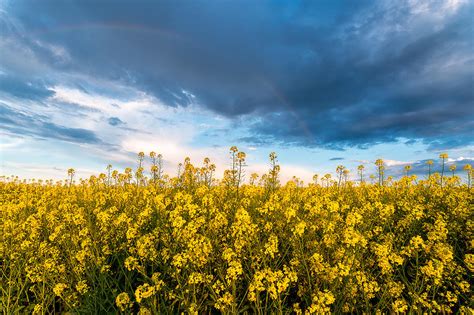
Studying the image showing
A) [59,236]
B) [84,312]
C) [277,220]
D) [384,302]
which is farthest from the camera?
[59,236]

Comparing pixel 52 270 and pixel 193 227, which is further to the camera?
pixel 52 270

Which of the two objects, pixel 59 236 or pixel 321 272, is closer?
pixel 321 272

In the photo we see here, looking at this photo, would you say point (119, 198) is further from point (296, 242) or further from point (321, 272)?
point (321, 272)

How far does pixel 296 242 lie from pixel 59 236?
4.84 m

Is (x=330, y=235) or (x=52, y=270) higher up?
(x=330, y=235)

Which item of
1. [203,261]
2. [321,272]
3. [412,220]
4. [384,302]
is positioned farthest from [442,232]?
[203,261]

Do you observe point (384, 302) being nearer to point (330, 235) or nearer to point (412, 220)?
point (330, 235)

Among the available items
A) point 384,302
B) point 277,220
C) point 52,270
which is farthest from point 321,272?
point 52,270

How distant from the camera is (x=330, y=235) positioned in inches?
187

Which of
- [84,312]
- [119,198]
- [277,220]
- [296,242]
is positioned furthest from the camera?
[119,198]

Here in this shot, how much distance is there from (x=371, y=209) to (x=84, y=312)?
5.35m

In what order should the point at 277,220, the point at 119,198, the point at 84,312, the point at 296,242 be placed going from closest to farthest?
the point at 84,312 → the point at 296,242 → the point at 277,220 → the point at 119,198

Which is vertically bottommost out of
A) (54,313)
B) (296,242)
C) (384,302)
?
(54,313)

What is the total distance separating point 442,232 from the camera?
472 cm
